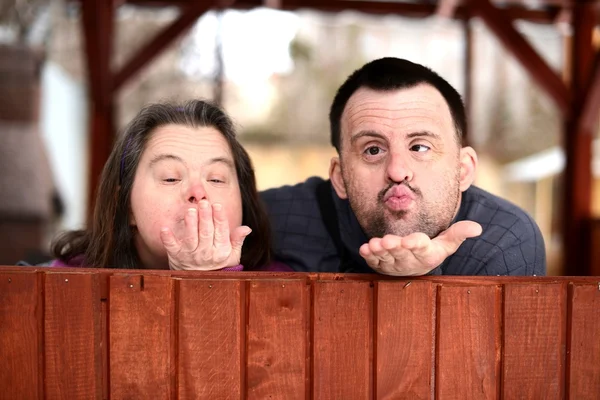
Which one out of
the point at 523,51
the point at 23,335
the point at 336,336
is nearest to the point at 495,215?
the point at 336,336

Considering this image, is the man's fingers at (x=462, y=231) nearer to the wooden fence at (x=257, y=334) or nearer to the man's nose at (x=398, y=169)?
the wooden fence at (x=257, y=334)

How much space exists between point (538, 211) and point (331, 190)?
904 centimetres

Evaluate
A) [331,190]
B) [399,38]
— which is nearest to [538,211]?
[399,38]

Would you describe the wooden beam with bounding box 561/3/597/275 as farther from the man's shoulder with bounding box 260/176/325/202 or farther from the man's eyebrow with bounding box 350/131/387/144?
the man's eyebrow with bounding box 350/131/387/144

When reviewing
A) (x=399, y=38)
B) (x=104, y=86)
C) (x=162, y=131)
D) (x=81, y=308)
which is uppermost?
(x=399, y=38)

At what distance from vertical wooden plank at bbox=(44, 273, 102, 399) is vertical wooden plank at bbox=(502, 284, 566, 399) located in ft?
3.41

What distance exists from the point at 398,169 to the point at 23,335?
108 cm

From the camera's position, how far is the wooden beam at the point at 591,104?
20.9ft

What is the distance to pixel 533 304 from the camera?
64.4 inches

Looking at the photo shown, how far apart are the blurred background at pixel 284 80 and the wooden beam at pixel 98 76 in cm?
2

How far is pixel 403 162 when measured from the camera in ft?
5.96

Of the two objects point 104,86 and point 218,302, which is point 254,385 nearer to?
point 218,302

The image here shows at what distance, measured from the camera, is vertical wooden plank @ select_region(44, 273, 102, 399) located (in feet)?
5.19

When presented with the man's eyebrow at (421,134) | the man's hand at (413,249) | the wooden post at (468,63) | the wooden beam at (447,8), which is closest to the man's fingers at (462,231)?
the man's hand at (413,249)
